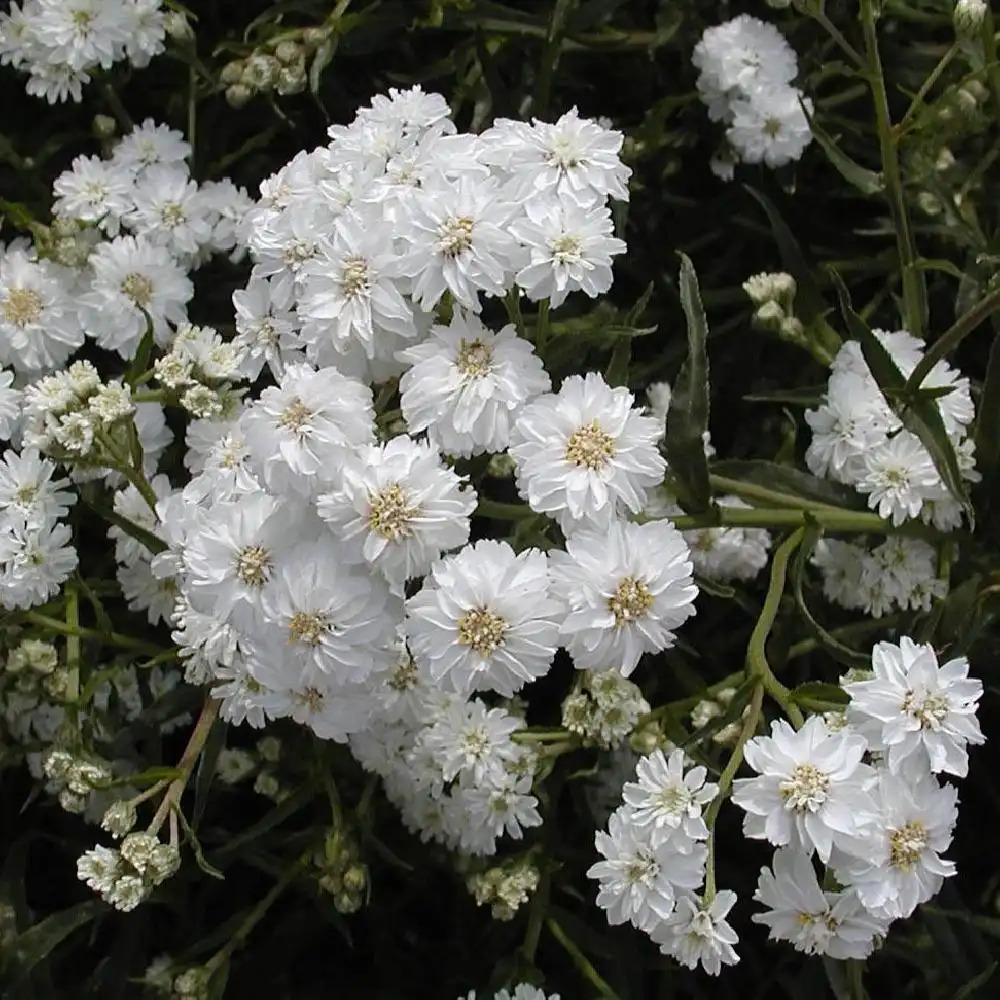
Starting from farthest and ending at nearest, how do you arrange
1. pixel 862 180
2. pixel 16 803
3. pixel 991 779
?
pixel 16 803 < pixel 991 779 < pixel 862 180

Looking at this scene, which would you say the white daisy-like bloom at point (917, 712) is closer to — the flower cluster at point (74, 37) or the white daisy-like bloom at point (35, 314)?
the white daisy-like bloom at point (35, 314)

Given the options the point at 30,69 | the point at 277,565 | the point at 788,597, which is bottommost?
the point at 788,597

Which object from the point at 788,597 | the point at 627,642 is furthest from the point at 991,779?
the point at 627,642

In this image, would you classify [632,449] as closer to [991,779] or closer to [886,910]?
[886,910]

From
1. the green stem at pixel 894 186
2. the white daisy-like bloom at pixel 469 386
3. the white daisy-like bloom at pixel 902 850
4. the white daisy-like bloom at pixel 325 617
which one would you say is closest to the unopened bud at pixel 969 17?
the green stem at pixel 894 186

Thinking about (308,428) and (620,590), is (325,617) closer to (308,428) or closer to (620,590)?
(308,428)

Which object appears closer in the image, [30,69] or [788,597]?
[788,597]

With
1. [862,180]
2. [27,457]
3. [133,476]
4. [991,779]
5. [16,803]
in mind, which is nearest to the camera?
[133,476]
